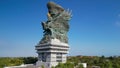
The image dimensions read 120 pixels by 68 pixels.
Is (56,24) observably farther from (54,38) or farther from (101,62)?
(101,62)

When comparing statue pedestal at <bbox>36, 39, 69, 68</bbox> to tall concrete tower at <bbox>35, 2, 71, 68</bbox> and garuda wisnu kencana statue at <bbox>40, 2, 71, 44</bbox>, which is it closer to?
tall concrete tower at <bbox>35, 2, 71, 68</bbox>

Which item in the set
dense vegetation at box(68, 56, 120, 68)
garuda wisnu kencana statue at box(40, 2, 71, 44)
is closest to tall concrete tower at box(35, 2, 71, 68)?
garuda wisnu kencana statue at box(40, 2, 71, 44)

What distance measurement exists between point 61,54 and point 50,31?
864 centimetres

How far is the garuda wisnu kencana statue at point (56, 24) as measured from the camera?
61.5 m

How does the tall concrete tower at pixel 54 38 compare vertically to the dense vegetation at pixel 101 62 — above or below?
above

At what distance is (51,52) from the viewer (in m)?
59.8

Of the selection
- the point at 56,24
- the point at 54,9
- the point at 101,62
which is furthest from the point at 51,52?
the point at 101,62

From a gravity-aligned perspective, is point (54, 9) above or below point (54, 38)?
above

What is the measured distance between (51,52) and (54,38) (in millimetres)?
4547

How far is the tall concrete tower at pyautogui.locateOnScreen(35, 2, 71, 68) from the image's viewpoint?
196ft

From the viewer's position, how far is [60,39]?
63094mm

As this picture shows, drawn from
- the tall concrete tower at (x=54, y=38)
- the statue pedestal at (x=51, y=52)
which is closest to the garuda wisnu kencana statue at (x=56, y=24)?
the tall concrete tower at (x=54, y=38)

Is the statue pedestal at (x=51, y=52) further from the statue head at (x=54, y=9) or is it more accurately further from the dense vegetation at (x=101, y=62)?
the statue head at (x=54, y=9)

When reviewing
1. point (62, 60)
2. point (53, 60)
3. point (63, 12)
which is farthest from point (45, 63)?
point (63, 12)
